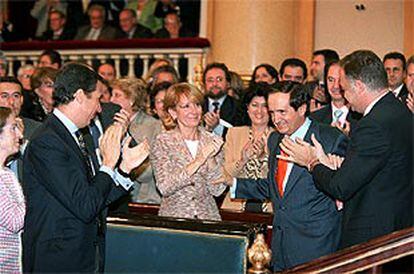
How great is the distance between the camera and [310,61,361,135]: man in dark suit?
6578 millimetres

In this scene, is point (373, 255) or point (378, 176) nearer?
point (373, 255)

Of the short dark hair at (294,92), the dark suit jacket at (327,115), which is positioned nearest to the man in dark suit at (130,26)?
the dark suit jacket at (327,115)

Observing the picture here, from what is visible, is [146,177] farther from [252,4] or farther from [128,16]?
[128,16]

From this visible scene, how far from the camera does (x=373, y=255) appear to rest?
3.27 meters

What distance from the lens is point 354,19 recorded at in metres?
10.1

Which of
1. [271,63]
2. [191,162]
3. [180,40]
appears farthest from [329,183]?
[180,40]

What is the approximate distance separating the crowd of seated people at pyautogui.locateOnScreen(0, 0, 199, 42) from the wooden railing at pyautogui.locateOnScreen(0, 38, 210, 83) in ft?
1.07

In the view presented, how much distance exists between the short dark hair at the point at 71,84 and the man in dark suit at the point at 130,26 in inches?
244

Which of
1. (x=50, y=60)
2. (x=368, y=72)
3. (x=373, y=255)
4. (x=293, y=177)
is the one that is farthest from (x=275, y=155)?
(x=50, y=60)

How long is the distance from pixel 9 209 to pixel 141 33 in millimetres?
6488

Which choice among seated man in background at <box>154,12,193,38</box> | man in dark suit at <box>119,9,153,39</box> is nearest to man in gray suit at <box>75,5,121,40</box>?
man in dark suit at <box>119,9,153,39</box>

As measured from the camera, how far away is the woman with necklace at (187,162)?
5.62 m

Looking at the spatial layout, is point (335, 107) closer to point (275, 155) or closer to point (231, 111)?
point (231, 111)

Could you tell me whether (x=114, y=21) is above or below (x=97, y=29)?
above
